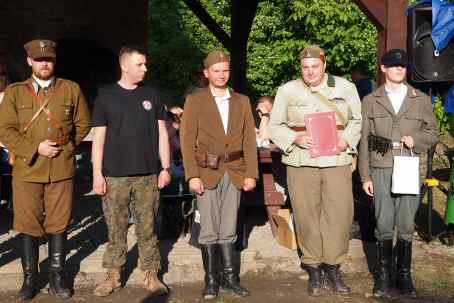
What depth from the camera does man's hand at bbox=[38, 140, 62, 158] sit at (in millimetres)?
4289

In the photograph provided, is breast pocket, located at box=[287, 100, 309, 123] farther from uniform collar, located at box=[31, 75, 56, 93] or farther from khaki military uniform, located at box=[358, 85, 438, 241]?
uniform collar, located at box=[31, 75, 56, 93]

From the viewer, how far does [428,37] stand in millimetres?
5840

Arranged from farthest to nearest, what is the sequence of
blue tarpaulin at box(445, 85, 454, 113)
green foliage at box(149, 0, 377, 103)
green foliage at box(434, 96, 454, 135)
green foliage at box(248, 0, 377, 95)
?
green foliage at box(149, 0, 377, 103), green foliage at box(248, 0, 377, 95), green foliage at box(434, 96, 454, 135), blue tarpaulin at box(445, 85, 454, 113)

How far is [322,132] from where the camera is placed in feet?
14.4

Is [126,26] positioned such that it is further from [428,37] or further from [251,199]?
[428,37]

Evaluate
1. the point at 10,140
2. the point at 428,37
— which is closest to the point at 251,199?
the point at 428,37

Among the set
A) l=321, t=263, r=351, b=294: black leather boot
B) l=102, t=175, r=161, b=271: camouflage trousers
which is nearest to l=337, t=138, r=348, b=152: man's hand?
l=321, t=263, r=351, b=294: black leather boot

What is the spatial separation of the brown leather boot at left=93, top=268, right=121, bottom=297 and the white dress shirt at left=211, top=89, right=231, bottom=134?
1.37m

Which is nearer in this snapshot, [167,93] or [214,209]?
A: [214,209]

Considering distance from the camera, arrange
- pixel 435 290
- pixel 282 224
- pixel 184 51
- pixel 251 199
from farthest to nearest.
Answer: pixel 184 51 < pixel 251 199 < pixel 282 224 < pixel 435 290

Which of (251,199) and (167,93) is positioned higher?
(167,93)

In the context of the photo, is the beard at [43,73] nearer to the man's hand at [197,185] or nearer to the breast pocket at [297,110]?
the man's hand at [197,185]

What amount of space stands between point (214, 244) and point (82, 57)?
768cm

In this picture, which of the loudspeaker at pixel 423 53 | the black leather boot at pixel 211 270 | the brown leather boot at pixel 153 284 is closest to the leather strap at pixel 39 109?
the brown leather boot at pixel 153 284
